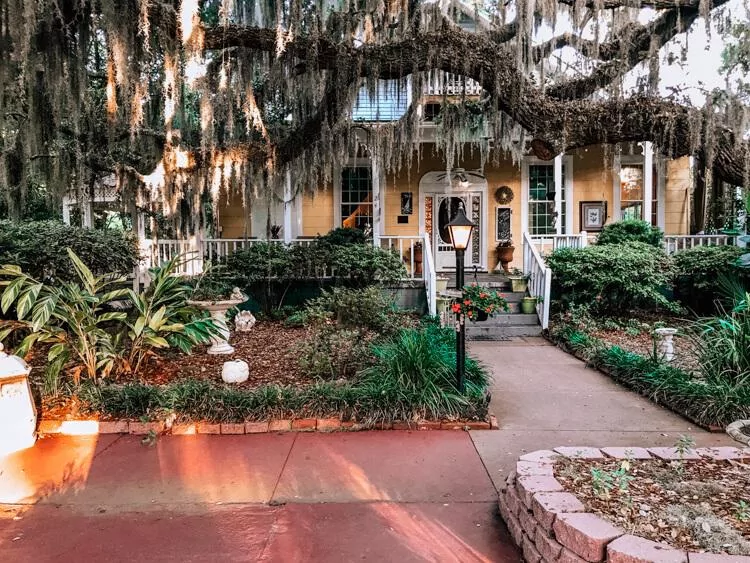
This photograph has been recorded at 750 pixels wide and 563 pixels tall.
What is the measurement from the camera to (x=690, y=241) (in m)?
10.9

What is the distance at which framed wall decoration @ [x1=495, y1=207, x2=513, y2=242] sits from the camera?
1182 cm

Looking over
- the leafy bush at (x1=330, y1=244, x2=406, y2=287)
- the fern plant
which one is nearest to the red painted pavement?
the fern plant

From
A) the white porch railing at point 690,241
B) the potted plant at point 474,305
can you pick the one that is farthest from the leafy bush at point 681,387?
the white porch railing at point 690,241

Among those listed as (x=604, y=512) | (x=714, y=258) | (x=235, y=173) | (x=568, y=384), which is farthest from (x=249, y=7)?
(x=714, y=258)

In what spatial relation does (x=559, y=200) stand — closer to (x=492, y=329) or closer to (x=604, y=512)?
(x=492, y=329)

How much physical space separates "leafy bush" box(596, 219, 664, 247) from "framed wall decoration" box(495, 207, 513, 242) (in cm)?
235

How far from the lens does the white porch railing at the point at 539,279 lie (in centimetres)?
875

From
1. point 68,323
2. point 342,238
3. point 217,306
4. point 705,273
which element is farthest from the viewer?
point 342,238

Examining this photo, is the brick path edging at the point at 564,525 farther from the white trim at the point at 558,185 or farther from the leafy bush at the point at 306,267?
the white trim at the point at 558,185

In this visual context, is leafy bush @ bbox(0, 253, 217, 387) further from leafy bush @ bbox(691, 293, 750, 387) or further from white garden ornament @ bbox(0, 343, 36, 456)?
leafy bush @ bbox(691, 293, 750, 387)

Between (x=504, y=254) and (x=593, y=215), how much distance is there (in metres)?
2.31

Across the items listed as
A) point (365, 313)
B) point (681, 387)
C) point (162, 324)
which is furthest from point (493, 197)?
point (162, 324)

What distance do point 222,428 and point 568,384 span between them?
3.82 metres

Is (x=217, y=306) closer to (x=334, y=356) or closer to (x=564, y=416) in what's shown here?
(x=334, y=356)
